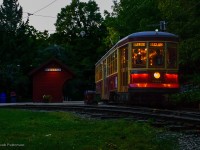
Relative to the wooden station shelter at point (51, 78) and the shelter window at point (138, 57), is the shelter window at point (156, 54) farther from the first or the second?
the wooden station shelter at point (51, 78)

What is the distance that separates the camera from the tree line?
28.1 metres

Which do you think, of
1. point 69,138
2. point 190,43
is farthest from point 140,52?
point 69,138

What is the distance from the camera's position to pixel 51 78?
126ft

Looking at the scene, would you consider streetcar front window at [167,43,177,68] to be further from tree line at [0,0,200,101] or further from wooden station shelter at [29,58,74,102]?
wooden station shelter at [29,58,74,102]

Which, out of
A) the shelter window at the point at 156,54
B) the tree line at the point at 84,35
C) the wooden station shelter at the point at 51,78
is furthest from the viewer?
the wooden station shelter at the point at 51,78

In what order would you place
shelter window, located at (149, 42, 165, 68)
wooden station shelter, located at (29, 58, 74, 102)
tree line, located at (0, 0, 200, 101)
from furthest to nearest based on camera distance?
wooden station shelter, located at (29, 58, 74, 102), tree line, located at (0, 0, 200, 101), shelter window, located at (149, 42, 165, 68)

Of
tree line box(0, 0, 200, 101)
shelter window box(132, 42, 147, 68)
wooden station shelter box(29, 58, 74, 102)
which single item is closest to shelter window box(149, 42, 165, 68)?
shelter window box(132, 42, 147, 68)

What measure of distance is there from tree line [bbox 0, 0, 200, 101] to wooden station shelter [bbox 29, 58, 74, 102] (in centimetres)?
689

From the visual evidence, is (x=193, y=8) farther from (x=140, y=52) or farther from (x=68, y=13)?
(x=68, y=13)

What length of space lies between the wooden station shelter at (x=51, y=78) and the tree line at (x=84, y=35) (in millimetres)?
6888

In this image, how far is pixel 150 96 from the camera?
19781 mm

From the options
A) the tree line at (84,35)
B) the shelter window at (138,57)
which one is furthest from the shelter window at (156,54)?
the tree line at (84,35)

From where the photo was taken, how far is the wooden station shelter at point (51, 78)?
3769 centimetres

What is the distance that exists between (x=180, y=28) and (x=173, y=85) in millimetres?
9677
